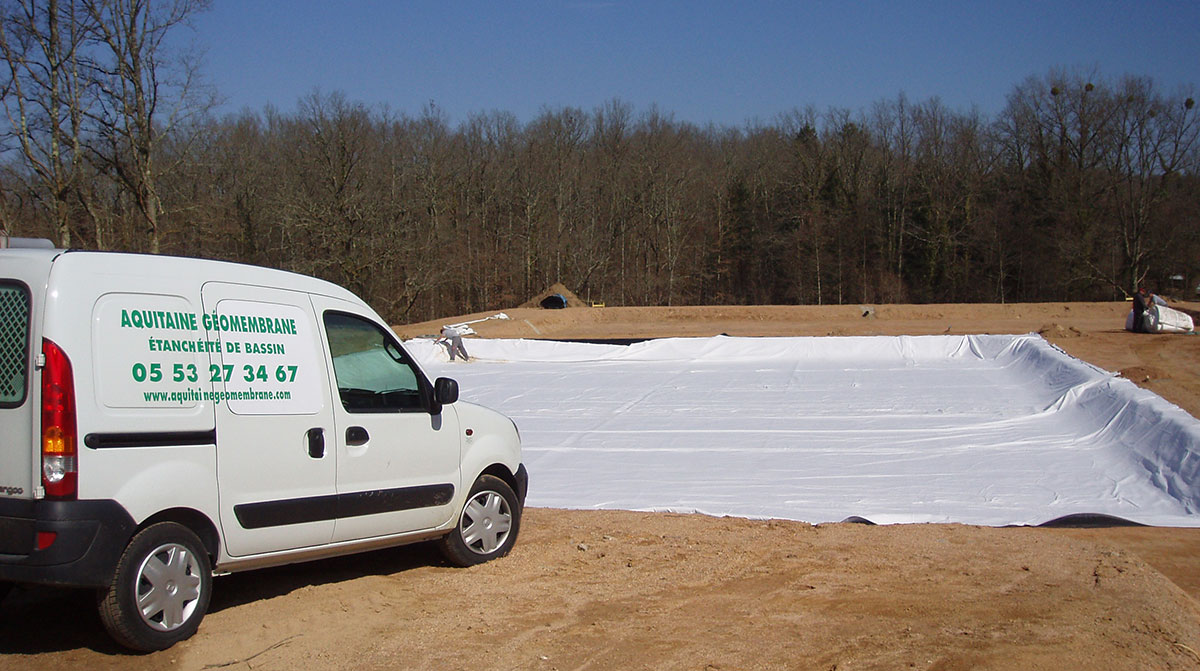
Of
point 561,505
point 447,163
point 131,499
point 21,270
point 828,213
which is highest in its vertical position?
point 447,163

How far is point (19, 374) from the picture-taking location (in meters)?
4.42

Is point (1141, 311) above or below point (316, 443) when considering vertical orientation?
above

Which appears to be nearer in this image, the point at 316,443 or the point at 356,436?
the point at 316,443

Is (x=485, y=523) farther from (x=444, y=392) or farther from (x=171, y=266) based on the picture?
(x=171, y=266)

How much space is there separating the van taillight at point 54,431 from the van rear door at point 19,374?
0.16 feet

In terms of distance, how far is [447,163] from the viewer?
67.2 m

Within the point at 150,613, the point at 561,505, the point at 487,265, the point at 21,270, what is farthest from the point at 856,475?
the point at 487,265

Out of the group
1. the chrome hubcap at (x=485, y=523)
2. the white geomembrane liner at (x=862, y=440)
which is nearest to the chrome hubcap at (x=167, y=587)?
the chrome hubcap at (x=485, y=523)

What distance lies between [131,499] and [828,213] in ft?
209

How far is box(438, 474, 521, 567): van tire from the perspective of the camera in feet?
21.0

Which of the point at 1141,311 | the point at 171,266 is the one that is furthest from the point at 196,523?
the point at 1141,311

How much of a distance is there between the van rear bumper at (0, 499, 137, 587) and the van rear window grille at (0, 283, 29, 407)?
1.67 feet

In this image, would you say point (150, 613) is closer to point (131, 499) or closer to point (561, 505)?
point (131, 499)

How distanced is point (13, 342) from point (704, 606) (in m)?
3.90
